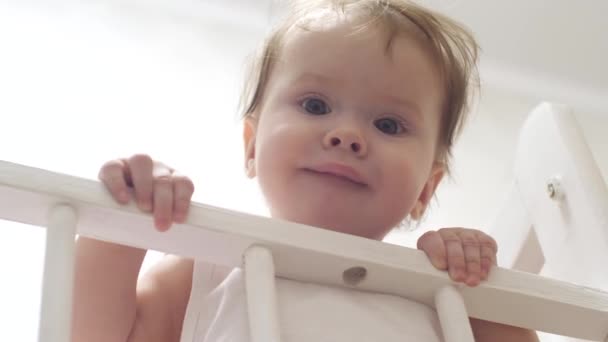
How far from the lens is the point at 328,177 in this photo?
0.65 meters

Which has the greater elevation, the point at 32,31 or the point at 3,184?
the point at 32,31

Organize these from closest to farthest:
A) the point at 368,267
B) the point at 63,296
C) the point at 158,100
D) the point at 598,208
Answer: the point at 63,296 < the point at 368,267 < the point at 598,208 < the point at 158,100

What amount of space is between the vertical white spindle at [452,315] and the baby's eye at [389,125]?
→ 0.20 m

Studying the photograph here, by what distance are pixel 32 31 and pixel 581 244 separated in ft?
2.73

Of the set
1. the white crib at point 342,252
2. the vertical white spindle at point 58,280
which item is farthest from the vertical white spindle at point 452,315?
the vertical white spindle at point 58,280

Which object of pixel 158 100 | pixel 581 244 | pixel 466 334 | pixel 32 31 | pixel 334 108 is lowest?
pixel 466 334

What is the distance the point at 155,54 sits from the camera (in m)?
1.19

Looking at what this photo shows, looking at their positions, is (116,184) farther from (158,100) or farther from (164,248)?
(158,100)

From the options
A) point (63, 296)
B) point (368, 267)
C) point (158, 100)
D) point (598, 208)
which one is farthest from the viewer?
point (158, 100)

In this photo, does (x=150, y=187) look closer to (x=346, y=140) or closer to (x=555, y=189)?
(x=346, y=140)

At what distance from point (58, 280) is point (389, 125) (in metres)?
0.37

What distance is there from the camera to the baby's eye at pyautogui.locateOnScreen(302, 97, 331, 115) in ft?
2.24

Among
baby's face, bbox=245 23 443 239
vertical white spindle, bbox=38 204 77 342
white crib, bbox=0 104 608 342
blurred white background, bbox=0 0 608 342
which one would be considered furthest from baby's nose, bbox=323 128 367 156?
blurred white background, bbox=0 0 608 342

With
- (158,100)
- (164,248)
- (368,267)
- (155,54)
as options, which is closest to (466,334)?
(368,267)
